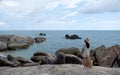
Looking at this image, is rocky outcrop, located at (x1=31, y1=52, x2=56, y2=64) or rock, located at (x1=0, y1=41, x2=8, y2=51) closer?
rocky outcrop, located at (x1=31, y1=52, x2=56, y2=64)

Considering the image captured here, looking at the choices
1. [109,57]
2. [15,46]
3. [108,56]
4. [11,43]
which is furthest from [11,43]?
[109,57]

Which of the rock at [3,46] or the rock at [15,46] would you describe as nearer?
the rock at [3,46]

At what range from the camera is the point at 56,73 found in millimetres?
15297

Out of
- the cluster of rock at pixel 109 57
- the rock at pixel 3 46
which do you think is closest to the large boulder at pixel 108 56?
the cluster of rock at pixel 109 57

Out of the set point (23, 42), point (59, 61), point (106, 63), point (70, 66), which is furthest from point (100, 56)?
point (23, 42)

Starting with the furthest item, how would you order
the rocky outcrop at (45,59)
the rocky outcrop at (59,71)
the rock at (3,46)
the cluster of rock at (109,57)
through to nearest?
the rock at (3,46) < the cluster of rock at (109,57) < the rocky outcrop at (45,59) < the rocky outcrop at (59,71)

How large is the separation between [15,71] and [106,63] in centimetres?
1711

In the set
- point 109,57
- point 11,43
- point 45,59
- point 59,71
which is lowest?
point 11,43

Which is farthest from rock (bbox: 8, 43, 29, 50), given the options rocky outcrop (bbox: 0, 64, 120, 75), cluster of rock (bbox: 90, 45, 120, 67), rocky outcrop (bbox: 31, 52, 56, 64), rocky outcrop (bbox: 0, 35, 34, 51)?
rocky outcrop (bbox: 0, 64, 120, 75)

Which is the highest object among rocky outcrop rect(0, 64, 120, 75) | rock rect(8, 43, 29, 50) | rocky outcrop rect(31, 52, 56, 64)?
rocky outcrop rect(0, 64, 120, 75)

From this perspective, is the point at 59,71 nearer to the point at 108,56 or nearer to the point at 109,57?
the point at 109,57

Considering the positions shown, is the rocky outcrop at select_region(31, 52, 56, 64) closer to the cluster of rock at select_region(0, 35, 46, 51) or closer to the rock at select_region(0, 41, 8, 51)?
the rock at select_region(0, 41, 8, 51)

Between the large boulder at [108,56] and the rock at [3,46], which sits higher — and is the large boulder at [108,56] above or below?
above

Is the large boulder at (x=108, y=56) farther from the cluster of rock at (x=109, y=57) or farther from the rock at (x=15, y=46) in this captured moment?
the rock at (x=15, y=46)
